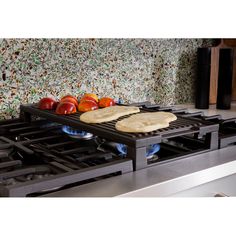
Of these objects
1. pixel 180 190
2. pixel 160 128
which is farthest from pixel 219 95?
pixel 180 190

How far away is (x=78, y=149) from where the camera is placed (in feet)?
3.29

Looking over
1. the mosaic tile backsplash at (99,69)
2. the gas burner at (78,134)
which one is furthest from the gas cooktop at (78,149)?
the mosaic tile backsplash at (99,69)

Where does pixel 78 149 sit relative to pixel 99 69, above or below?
below

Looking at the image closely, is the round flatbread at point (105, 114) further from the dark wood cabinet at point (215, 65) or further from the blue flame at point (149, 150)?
the dark wood cabinet at point (215, 65)

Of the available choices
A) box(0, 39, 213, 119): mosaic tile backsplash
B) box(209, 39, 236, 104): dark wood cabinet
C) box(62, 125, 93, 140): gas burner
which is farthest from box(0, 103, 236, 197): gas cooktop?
box(209, 39, 236, 104): dark wood cabinet

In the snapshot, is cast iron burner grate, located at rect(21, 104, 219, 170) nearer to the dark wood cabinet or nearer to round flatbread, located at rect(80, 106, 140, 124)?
round flatbread, located at rect(80, 106, 140, 124)

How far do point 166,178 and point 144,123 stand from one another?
0.19m

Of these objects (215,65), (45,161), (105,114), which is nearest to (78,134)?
(105,114)

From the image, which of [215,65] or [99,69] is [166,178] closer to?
[99,69]

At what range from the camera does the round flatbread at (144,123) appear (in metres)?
0.97

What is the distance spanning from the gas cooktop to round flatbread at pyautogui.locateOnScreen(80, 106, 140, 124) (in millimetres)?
20

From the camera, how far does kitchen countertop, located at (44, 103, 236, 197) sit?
80 cm
